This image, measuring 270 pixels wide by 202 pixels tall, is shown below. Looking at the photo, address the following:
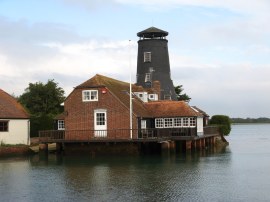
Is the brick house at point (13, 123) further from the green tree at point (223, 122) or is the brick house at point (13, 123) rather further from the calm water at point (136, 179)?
the green tree at point (223, 122)

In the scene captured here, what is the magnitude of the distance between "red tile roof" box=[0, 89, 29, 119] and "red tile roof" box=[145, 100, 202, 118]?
12.3 metres

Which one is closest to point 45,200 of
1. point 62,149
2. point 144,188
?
point 144,188

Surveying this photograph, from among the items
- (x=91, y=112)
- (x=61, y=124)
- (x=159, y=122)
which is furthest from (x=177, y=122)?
(x=61, y=124)

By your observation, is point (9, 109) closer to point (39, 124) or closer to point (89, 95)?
point (39, 124)

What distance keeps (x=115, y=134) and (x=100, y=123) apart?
82.3 inches

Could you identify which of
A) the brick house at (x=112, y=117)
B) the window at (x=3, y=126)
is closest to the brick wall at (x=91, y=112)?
the brick house at (x=112, y=117)

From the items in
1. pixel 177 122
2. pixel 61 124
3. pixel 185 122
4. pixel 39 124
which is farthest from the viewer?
pixel 39 124

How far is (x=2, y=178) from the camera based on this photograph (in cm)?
2702

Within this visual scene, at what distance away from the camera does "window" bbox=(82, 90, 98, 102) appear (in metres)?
42.7

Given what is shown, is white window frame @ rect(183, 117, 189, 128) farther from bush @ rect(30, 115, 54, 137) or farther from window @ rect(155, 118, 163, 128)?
bush @ rect(30, 115, 54, 137)

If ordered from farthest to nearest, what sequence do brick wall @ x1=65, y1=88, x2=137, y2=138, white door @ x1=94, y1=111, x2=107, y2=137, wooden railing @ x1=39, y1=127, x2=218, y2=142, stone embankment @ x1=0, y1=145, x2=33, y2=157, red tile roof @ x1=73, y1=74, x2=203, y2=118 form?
red tile roof @ x1=73, y1=74, x2=203, y2=118 < white door @ x1=94, y1=111, x2=107, y2=137 < brick wall @ x1=65, y1=88, x2=137, y2=138 < stone embankment @ x1=0, y1=145, x2=33, y2=157 < wooden railing @ x1=39, y1=127, x2=218, y2=142

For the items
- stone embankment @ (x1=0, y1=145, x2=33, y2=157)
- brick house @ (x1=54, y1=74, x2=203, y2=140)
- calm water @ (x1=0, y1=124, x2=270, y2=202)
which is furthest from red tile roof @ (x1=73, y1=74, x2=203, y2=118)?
stone embankment @ (x1=0, y1=145, x2=33, y2=157)

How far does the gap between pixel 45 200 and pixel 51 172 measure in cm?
977

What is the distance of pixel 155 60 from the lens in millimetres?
63469
